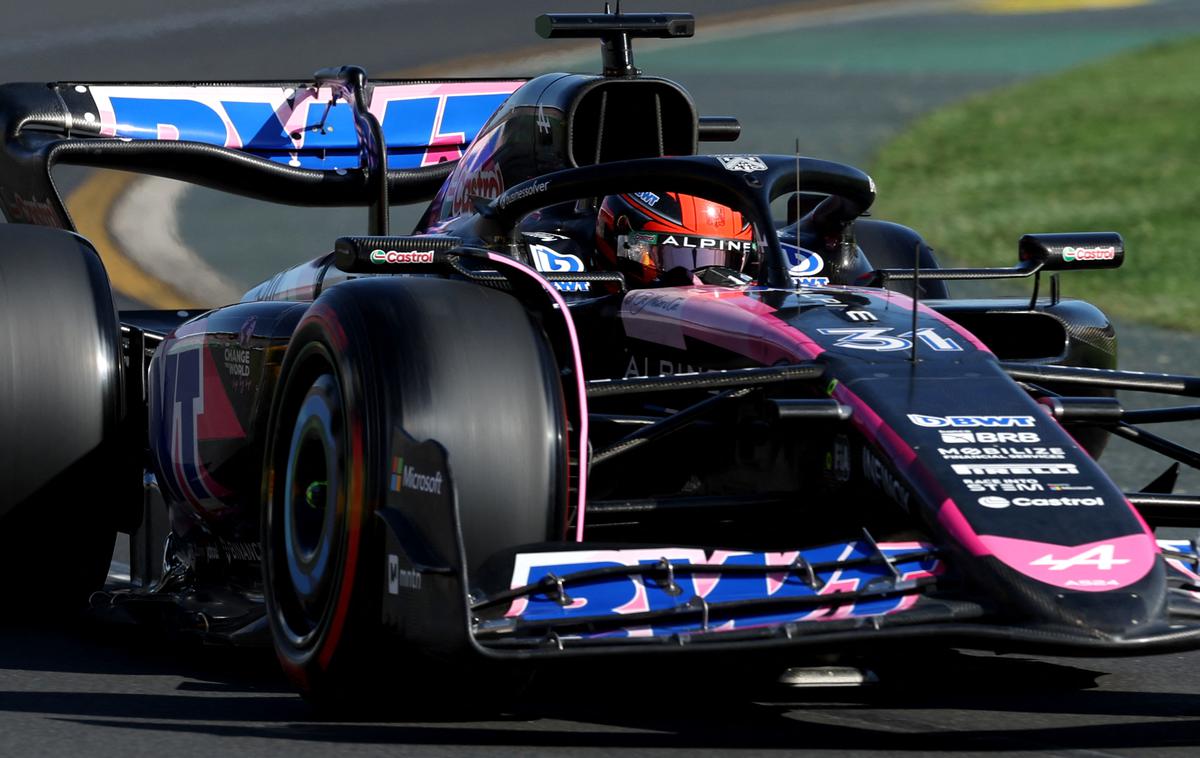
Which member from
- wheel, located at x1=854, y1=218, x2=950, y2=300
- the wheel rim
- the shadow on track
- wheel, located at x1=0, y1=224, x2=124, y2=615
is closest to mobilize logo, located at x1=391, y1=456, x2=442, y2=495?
the wheel rim

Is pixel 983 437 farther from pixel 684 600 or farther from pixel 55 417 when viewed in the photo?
pixel 55 417

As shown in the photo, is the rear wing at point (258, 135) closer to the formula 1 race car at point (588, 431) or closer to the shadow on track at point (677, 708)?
the formula 1 race car at point (588, 431)

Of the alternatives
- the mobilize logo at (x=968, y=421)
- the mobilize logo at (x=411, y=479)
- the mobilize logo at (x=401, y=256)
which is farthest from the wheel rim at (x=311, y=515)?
the mobilize logo at (x=968, y=421)

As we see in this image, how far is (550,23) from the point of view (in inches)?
290

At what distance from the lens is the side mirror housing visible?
234 inches

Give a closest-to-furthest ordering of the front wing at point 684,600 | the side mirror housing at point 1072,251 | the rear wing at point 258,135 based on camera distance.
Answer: the front wing at point 684,600 < the side mirror housing at point 1072,251 < the rear wing at point 258,135

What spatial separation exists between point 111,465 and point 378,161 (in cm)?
194

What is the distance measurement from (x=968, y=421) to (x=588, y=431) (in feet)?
3.54

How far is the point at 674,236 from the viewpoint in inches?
248

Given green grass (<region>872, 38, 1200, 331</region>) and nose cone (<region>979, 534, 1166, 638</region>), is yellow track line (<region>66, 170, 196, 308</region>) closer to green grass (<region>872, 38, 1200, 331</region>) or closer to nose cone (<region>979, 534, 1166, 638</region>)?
green grass (<region>872, 38, 1200, 331</region>)

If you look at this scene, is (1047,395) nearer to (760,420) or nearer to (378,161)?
(760,420)

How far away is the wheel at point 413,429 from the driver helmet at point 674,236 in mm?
1542

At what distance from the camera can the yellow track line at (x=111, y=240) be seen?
514 inches

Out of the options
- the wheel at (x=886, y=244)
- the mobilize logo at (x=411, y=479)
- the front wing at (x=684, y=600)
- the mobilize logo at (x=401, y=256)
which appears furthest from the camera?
the wheel at (x=886, y=244)
